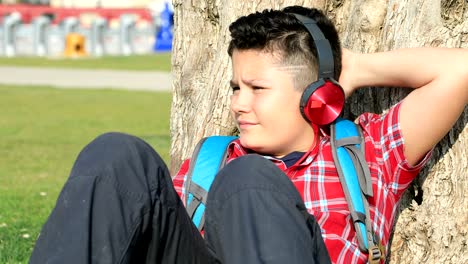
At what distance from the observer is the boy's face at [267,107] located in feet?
11.0

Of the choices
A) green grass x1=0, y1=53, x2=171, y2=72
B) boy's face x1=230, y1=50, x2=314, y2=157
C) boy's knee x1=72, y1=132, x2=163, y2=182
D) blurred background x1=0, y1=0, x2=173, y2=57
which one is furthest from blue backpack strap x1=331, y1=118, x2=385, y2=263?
blurred background x1=0, y1=0, x2=173, y2=57

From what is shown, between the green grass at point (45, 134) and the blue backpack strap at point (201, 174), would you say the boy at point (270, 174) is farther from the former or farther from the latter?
the green grass at point (45, 134)

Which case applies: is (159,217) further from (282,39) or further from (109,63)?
A: (109,63)

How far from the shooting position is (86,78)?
21406 millimetres

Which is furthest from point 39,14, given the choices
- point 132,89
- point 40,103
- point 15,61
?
point 40,103

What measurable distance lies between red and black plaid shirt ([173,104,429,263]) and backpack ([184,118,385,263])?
0.04 m

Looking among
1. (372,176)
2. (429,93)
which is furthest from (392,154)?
(429,93)

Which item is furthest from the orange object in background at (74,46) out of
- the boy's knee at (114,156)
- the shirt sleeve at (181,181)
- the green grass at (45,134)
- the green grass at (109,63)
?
the boy's knee at (114,156)

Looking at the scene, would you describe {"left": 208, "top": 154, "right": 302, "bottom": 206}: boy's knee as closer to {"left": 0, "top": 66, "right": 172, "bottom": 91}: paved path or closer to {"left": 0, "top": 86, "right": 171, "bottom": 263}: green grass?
{"left": 0, "top": 86, "right": 171, "bottom": 263}: green grass

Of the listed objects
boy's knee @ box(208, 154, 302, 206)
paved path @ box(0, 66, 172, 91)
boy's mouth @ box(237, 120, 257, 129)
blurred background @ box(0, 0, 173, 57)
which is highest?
boy's knee @ box(208, 154, 302, 206)

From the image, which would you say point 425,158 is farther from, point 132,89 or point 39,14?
point 39,14

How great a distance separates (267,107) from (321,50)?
0.26 metres

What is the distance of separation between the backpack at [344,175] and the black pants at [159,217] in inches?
16.8

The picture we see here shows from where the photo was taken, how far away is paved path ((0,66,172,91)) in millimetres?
19641
